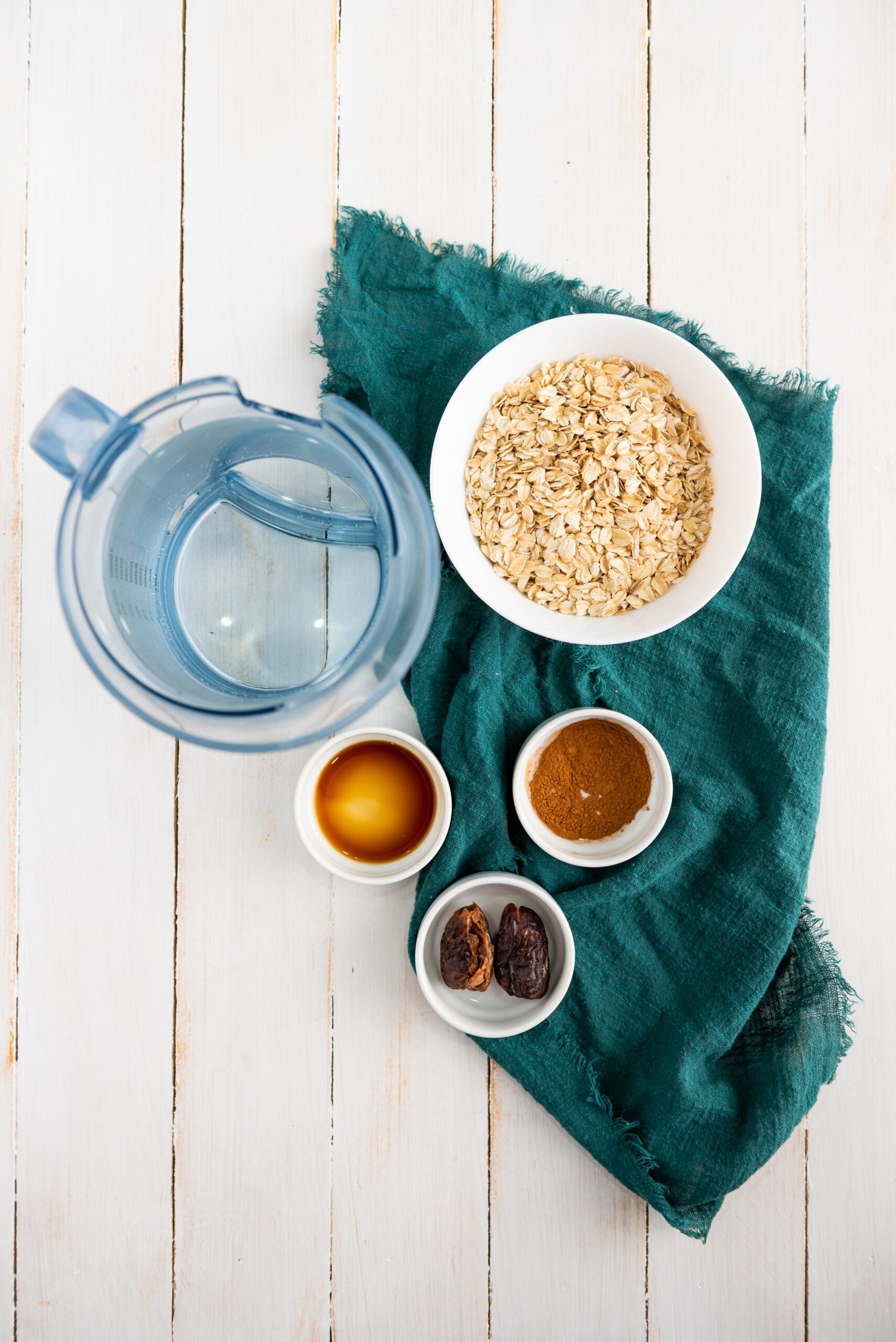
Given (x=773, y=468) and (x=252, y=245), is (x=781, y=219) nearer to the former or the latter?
(x=773, y=468)

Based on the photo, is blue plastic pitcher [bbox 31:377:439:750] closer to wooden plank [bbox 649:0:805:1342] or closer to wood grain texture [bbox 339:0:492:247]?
wood grain texture [bbox 339:0:492:247]

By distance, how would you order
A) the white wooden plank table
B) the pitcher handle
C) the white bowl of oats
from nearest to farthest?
the pitcher handle
the white bowl of oats
the white wooden plank table

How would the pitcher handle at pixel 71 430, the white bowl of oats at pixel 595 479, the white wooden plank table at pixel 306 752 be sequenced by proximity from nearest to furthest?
Result: the pitcher handle at pixel 71 430
the white bowl of oats at pixel 595 479
the white wooden plank table at pixel 306 752

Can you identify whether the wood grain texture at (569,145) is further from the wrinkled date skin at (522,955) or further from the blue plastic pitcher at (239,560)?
the wrinkled date skin at (522,955)

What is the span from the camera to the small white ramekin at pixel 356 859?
88 cm

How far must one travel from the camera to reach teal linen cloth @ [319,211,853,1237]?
2.98ft

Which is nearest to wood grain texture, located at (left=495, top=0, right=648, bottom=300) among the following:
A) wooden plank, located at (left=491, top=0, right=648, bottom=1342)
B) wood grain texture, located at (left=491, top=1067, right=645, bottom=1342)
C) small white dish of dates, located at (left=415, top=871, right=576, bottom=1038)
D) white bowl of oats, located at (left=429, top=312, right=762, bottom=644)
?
wooden plank, located at (left=491, top=0, right=648, bottom=1342)

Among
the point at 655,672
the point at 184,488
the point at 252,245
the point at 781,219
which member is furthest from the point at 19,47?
the point at 655,672

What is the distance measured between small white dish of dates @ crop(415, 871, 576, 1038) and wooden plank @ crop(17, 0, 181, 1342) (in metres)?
0.30

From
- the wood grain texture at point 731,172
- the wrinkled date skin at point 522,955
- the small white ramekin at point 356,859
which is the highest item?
the wood grain texture at point 731,172

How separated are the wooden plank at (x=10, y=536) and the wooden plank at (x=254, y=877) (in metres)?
0.19

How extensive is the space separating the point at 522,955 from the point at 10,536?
708 millimetres

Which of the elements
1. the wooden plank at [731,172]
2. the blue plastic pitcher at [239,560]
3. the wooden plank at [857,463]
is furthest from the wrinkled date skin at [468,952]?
the wooden plank at [731,172]

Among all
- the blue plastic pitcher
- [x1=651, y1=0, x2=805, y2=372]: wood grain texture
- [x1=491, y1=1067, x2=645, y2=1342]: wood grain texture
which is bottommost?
[x1=491, y1=1067, x2=645, y2=1342]: wood grain texture
